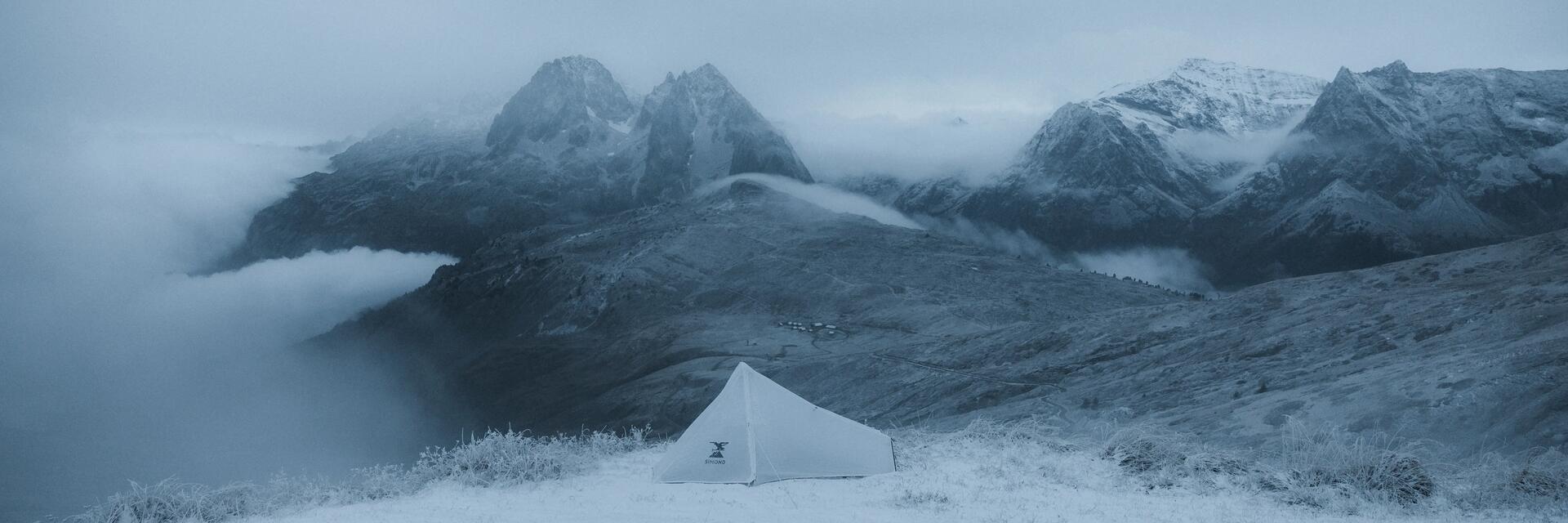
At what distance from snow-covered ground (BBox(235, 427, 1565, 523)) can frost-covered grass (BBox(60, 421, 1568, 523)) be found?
48 mm

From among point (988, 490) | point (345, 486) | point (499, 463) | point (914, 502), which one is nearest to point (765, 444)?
point (914, 502)

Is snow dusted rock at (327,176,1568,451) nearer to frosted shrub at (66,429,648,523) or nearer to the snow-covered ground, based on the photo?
the snow-covered ground

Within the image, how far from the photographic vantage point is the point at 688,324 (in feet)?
339

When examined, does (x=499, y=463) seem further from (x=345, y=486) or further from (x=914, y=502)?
(x=914, y=502)

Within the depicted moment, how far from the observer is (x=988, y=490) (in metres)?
17.5

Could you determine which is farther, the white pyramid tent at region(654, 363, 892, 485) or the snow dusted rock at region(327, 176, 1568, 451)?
the snow dusted rock at region(327, 176, 1568, 451)

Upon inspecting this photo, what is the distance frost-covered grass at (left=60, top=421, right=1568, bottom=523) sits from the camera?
15281 mm

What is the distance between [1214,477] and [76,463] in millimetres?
127592

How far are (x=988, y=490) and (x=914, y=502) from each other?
64.7 inches

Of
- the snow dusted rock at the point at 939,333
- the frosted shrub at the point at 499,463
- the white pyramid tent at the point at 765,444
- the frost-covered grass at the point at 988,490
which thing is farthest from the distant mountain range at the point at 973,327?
the frosted shrub at the point at 499,463

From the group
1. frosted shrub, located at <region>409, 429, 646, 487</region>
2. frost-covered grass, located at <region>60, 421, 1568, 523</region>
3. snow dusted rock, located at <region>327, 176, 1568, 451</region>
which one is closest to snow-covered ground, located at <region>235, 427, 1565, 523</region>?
frost-covered grass, located at <region>60, 421, 1568, 523</region>

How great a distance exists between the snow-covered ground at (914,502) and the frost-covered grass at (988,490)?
48mm

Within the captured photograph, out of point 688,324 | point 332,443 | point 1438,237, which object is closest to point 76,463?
point 332,443

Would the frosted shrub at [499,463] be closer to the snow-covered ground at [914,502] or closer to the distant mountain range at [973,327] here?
the snow-covered ground at [914,502]
